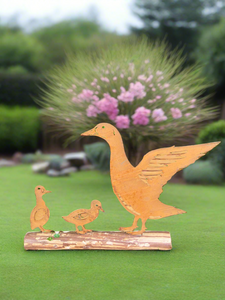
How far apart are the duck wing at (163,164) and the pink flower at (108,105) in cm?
247

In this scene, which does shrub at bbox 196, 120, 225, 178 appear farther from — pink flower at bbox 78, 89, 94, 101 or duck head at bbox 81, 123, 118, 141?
duck head at bbox 81, 123, 118, 141

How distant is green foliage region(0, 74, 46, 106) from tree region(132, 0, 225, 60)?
851cm

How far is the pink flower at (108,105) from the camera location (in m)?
5.62

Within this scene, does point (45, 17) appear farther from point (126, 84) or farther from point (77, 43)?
point (126, 84)

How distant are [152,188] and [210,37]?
10.6 m

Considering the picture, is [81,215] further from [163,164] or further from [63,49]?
[63,49]

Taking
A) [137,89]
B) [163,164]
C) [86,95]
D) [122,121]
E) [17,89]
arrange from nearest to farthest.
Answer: [163,164] → [137,89] → [122,121] → [86,95] → [17,89]

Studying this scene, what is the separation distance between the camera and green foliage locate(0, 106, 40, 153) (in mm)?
11133

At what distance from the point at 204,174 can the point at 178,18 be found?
14623 millimetres

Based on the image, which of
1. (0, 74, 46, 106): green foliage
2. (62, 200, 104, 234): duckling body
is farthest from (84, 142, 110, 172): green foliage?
(0, 74, 46, 106): green foliage

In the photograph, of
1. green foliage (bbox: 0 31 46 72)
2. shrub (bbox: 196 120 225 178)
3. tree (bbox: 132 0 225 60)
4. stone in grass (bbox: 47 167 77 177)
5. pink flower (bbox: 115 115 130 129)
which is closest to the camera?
pink flower (bbox: 115 115 130 129)

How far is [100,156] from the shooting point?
799 cm

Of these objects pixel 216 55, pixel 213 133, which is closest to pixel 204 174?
pixel 213 133

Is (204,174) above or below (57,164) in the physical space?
below
